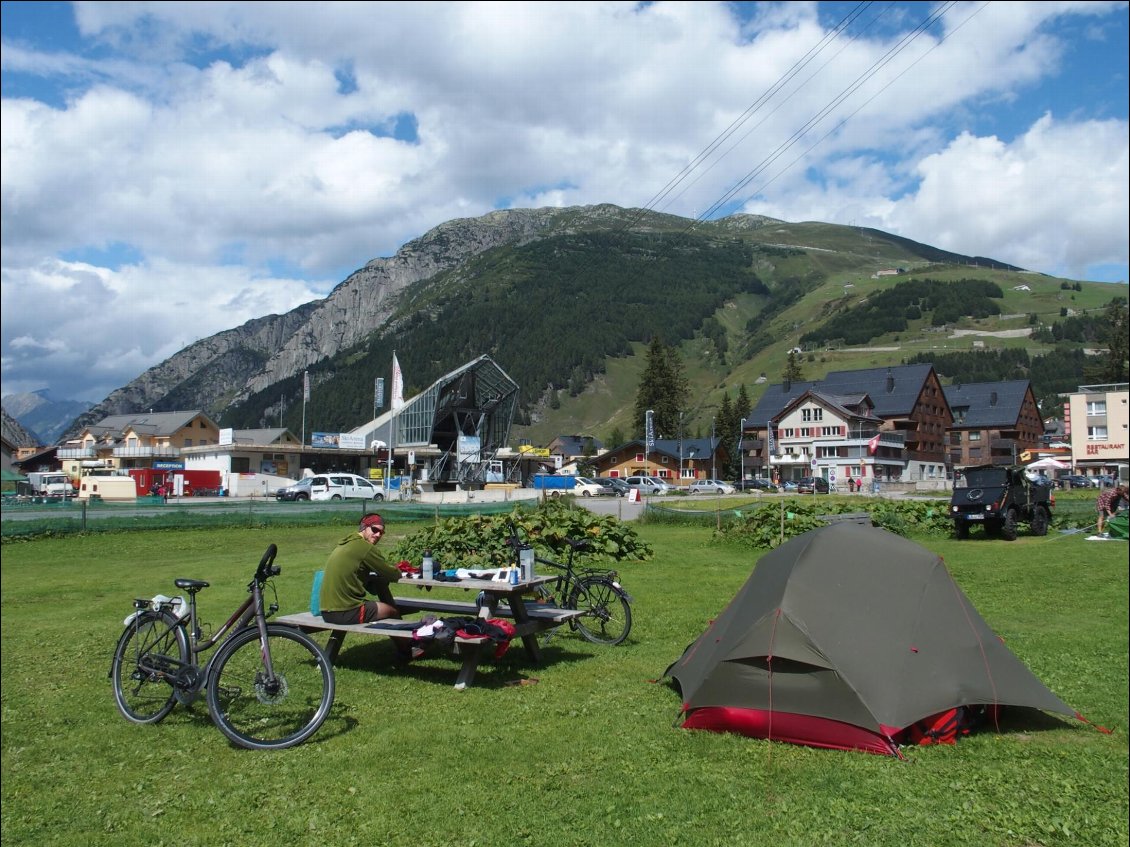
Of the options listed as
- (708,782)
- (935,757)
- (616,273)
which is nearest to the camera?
(708,782)

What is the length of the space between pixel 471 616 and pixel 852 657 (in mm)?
4170

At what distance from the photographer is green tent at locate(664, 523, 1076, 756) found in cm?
633

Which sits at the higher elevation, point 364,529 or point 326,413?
point 326,413

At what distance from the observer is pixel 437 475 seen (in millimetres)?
48031

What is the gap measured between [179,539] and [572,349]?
44.6 m

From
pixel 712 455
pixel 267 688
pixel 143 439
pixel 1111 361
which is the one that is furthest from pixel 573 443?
pixel 267 688

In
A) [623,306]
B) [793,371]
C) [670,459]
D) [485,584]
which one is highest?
[623,306]

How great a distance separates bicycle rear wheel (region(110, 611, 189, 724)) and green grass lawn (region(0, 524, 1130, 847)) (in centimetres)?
20

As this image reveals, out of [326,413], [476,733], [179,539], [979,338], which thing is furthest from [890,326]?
[326,413]

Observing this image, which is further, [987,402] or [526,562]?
[987,402]

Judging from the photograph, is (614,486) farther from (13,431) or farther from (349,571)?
(13,431)

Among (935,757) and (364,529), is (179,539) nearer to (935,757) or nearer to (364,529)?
(364,529)

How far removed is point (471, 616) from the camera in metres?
8.95

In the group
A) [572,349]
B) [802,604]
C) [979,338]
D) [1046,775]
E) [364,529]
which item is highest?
[572,349]
